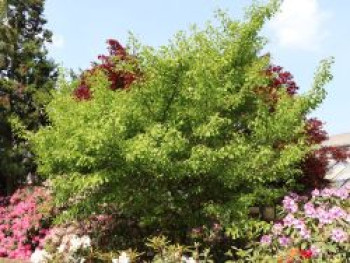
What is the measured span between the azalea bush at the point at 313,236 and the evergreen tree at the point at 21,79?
45.5 ft

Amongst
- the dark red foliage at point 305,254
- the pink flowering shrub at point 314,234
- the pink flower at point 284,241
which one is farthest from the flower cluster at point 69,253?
the dark red foliage at point 305,254

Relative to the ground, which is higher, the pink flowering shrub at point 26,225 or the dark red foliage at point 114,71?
the dark red foliage at point 114,71

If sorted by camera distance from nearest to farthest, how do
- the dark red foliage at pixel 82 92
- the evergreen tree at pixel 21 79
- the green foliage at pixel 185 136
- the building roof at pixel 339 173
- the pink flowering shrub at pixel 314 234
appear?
the pink flowering shrub at pixel 314 234
the green foliage at pixel 185 136
the dark red foliage at pixel 82 92
the building roof at pixel 339 173
the evergreen tree at pixel 21 79

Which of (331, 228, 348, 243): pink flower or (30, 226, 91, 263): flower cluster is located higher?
(30, 226, 91, 263): flower cluster

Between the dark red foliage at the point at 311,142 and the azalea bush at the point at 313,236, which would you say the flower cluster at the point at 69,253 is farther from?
the dark red foliage at the point at 311,142

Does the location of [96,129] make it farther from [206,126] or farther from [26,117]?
[26,117]

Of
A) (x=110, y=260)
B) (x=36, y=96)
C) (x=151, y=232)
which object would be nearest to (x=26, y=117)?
(x=36, y=96)

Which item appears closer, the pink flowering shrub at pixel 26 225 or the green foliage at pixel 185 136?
the green foliage at pixel 185 136

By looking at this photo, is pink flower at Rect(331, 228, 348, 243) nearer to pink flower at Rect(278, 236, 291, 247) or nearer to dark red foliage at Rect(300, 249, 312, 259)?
dark red foliage at Rect(300, 249, 312, 259)

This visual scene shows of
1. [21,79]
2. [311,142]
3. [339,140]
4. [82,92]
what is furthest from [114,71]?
[21,79]

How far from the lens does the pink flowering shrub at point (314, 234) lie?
378 inches

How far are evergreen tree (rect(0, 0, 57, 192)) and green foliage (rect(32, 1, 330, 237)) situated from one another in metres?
10.5

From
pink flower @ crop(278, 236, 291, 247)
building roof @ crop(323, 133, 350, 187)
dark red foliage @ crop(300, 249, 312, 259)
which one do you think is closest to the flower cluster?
pink flower @ crop(278, 236, 291, 247)

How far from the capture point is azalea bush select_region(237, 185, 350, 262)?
9609 millimetres
